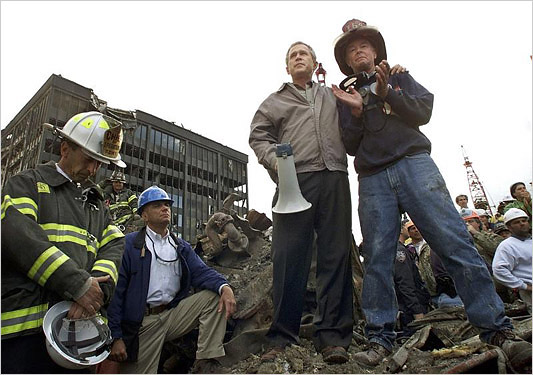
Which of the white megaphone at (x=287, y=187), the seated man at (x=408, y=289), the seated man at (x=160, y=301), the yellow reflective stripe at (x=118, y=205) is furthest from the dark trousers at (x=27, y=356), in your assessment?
the yellow reflective stripe at (x=118, y=205)

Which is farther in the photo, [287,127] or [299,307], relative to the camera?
[287,127]

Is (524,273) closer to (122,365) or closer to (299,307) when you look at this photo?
(299,307)

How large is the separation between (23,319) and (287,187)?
1811 mm

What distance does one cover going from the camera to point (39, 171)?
2.32 meters

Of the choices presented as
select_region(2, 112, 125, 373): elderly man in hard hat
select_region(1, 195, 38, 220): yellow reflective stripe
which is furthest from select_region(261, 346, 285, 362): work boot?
select_region(1, 195, 38, 220): yellow reflective stripe

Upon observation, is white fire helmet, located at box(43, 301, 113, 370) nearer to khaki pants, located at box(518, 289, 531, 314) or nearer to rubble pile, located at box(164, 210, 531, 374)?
rubble pile, located at box(164, 210, 531, 374)

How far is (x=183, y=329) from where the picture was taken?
334 cm

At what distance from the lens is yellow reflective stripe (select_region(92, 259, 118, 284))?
2328mm

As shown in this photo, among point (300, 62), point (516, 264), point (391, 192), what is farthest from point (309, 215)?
point (516, 264)

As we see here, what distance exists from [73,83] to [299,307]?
33429mm

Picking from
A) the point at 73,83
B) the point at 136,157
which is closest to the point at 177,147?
the point at 136,157

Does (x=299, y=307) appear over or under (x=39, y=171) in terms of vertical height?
under

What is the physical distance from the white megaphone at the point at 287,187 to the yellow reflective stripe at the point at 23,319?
163 centimetres

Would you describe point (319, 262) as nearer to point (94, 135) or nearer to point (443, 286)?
point (94, 135)
